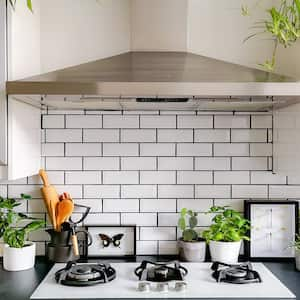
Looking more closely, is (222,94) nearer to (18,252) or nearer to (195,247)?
(195,247)

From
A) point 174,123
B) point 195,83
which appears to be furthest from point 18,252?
point 195,83

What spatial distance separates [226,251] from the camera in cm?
202

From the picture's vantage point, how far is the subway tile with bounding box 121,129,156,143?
2172 mm

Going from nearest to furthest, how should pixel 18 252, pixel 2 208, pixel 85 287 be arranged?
pixel 85 287 < pixel 18 252 < pixel 2 208

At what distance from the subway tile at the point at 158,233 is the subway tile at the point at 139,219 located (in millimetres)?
30

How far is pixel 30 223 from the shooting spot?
6.70ft

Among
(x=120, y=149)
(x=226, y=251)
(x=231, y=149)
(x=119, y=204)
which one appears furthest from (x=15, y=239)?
(x=231, y=149)

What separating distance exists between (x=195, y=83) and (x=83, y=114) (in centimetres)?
78

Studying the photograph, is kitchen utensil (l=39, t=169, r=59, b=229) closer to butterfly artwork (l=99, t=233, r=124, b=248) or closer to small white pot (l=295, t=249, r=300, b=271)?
butterfly artwork (l=99, t=233, r=124, b=248)

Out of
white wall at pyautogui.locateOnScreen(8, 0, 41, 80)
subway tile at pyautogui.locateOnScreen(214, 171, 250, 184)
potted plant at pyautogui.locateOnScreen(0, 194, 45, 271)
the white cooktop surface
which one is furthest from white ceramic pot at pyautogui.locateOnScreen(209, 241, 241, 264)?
white wall at pyautogui.locateOnScreen(8, 0, 41, 80)

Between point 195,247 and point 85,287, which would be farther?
point 195,247

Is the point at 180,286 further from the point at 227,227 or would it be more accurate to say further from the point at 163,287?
the point at 227,227

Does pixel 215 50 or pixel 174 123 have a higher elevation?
pixel 215 50

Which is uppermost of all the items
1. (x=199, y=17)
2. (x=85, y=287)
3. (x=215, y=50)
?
(x=199, y=17)
